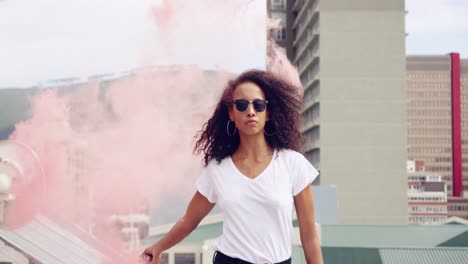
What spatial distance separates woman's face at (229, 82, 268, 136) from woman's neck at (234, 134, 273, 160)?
25 millimetres

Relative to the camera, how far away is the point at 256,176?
249 centimetres

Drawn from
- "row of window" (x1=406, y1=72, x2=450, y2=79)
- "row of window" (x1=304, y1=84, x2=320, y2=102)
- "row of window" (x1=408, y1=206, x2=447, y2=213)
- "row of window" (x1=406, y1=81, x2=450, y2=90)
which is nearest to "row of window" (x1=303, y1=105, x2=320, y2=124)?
"row of window" (x1=304, y1=84, x2=320, y2=102)

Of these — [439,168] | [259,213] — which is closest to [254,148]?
[259,213]

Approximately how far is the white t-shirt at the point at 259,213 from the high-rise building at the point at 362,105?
30732 millimetres

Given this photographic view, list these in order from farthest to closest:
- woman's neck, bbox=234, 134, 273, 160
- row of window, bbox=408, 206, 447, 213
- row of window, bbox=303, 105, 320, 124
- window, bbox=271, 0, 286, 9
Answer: row of window, bbox=408, 206, 447, 213, window, bbox=271, 0, 286, 9, row of window, bbox=303, 105, 320, 124, woman's neck, bbox=234, 134, 273, 160

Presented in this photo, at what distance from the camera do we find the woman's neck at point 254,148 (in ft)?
8.40

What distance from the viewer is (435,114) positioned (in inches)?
4700

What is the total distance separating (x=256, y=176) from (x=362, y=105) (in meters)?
31.2

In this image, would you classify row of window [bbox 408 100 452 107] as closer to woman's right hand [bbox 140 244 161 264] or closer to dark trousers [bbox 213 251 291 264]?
Result: woman's right hand [bbox 140 244 161 264]

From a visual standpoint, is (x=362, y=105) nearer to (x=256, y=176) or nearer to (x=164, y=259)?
(x=164, y=259)

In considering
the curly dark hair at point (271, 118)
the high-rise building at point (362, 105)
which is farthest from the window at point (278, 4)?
the curly dark hair at point (271, 118)

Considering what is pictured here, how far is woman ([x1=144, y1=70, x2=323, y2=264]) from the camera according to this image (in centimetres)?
246

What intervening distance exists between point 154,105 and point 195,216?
524 centimetres

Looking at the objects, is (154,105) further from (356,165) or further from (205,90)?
(356,165)
